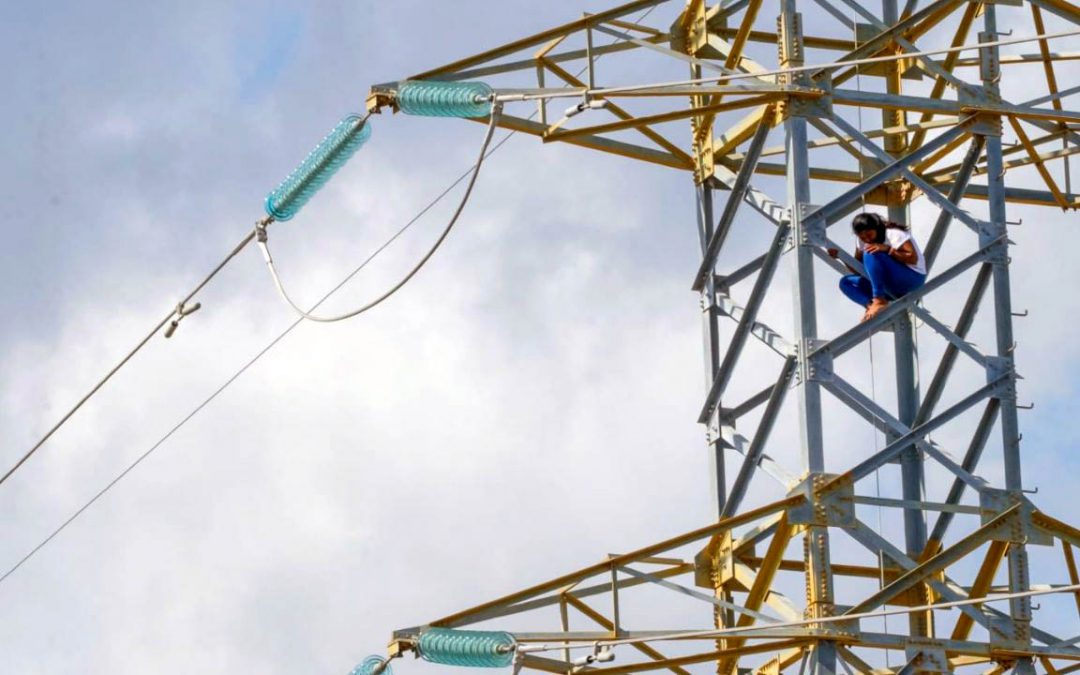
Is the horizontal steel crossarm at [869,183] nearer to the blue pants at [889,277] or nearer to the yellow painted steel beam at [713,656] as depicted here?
the blue pants at [889,277]

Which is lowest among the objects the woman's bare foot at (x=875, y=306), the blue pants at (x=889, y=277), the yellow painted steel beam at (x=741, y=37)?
the woman's bare foot at (x=875, y=306)

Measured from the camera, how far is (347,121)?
28.9 m

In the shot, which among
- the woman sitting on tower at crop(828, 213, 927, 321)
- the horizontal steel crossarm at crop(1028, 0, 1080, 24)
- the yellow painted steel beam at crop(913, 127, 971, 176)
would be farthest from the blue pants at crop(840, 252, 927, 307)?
the horizontal steel crossarm at crop(1028, 0, 1080, 24)

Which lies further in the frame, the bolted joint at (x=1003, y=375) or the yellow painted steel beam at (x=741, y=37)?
the yellow painted steel beam at (x=741, y=37)

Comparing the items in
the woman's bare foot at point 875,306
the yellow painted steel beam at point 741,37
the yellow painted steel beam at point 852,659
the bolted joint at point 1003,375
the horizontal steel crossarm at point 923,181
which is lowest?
the yellow painted steel beam at point 852,659

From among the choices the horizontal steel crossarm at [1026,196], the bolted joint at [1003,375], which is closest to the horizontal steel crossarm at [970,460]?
the bolted joint at [1003,375]

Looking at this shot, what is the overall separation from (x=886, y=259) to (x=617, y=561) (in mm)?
3790

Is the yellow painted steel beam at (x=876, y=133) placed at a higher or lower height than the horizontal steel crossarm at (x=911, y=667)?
higher

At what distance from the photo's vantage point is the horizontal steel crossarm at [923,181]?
29.4 metres

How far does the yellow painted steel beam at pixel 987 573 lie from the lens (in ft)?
95.2

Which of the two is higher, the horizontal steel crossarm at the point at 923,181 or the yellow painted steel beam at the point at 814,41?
the yellow painted steel beam at the point at 814,41

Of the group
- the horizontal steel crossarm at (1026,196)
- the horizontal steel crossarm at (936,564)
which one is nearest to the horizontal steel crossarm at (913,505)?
the horizontal steel crossarm at (936,564)

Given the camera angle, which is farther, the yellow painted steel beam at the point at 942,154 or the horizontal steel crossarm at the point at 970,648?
the yellow painted steel beam at the point at 942,154

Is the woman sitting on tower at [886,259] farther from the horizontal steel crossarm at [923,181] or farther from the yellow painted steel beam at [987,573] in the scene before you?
the yellow painted steel beam at [987,573]
